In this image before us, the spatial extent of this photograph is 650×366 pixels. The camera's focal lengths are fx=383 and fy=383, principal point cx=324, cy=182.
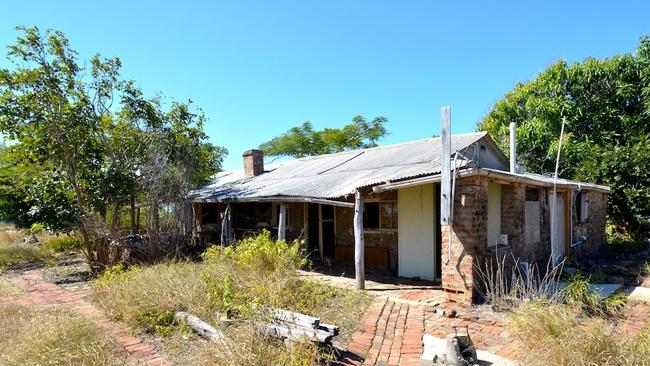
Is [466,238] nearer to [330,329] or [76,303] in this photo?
[330,329]

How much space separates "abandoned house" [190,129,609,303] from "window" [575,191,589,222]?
3cm

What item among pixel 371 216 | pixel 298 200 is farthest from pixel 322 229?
pixel 298 200

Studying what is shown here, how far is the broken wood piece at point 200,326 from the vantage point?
4.82 m

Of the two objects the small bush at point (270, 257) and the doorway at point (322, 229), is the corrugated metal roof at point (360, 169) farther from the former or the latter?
the small bush at point (270, 257)

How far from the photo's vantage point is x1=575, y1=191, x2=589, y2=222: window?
11867mm

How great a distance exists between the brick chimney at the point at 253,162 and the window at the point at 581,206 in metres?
12.0

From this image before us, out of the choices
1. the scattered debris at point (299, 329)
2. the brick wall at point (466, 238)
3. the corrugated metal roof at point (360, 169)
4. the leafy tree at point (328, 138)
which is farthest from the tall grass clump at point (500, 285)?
the leafy tree at point (328, 138)

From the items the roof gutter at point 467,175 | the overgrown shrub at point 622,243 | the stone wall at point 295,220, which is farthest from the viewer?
the stone wall at point 295,220

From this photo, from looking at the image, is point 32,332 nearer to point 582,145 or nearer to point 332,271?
point 332,271

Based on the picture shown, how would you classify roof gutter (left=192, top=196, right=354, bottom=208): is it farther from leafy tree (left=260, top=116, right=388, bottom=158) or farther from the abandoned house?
leafy tree (left=260, top=116, right=388, bottom=158)

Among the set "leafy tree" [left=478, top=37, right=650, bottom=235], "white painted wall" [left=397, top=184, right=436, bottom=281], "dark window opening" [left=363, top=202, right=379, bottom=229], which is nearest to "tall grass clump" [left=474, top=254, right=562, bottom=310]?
"white painted wall" [left=397, top=184, right=436, bottom=281]

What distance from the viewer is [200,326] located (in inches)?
210

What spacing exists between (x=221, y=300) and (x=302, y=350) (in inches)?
85.9

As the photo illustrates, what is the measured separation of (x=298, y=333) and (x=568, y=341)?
2826 mm
